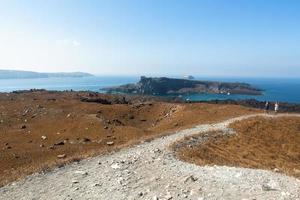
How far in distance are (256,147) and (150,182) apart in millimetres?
13325

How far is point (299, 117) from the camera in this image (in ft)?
134

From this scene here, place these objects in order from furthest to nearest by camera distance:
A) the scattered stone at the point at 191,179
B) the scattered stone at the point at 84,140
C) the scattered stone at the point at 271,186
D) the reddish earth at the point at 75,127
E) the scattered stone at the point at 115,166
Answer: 1. the scattered stone at the point at 84,140
2. the reddish earth at the point at 75,127
3. the scattered stone at the point at 115,166
4. the scattered stone at the point at 191,179
5. the scattered stone at the point at 271,186

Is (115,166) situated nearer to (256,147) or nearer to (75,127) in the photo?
(256,147)

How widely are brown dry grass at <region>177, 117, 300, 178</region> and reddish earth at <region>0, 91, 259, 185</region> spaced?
495 cm

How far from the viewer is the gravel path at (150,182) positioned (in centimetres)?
1673

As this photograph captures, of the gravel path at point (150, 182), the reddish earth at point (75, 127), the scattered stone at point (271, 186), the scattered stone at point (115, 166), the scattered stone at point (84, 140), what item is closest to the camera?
the gravel path at point (150, 182)

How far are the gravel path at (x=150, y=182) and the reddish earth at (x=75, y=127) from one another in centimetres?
204

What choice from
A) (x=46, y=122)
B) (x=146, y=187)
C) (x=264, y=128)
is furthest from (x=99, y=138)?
(x=146, y=187)

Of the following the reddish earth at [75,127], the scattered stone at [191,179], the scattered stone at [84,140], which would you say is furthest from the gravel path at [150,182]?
the scattered stone at [84,140]

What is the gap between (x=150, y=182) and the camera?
1833cm

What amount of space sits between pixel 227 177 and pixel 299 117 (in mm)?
25155

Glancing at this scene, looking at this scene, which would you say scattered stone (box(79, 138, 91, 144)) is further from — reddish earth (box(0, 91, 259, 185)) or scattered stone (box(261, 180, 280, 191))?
scattered stone (box(261, 180, 280, 191))

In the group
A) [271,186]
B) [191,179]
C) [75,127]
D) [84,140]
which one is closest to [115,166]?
[191,179]

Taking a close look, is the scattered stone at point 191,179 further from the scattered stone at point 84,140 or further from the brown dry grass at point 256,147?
the scattered stone at point 84,140
